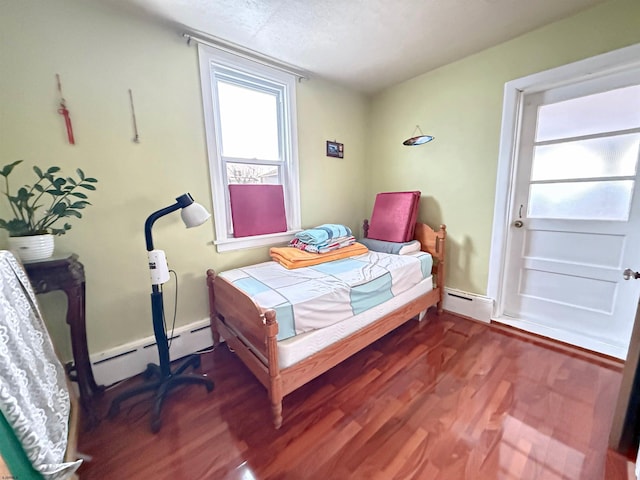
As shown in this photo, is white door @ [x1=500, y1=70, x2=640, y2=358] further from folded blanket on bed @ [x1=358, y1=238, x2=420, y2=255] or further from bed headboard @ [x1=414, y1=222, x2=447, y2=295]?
folded blanket on bed @ [x1=358, y1=238, x2=420, y2=255]

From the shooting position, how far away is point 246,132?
220 centimetres

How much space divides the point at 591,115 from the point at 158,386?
137 inches

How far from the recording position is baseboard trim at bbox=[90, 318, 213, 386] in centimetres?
164

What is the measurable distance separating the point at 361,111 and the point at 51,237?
2.90 metres

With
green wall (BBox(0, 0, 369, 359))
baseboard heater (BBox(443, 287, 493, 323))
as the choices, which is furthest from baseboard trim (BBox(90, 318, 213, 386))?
baseboard heater (BBox(443, 287, 493, 323))

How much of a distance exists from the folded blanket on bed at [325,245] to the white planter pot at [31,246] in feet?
5.22

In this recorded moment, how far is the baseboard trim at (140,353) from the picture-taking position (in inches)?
64.7

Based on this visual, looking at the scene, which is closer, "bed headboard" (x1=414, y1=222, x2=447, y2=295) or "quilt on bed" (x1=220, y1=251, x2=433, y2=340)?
"quilt on bed" (x1=220, y1=251, x2=433, y2=340)

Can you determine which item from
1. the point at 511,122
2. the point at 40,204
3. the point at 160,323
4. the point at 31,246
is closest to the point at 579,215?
A: the point at 511,122

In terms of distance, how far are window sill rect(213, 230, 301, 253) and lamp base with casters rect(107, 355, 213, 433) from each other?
86cm

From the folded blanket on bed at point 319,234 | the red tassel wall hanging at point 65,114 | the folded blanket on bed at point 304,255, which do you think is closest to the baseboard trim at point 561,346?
the folded blanket on bed at point 304,255

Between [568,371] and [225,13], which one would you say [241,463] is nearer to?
[568,371]

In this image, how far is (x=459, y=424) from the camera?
A: 4.39ft

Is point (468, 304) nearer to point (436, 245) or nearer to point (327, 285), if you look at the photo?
point (436, 245)
